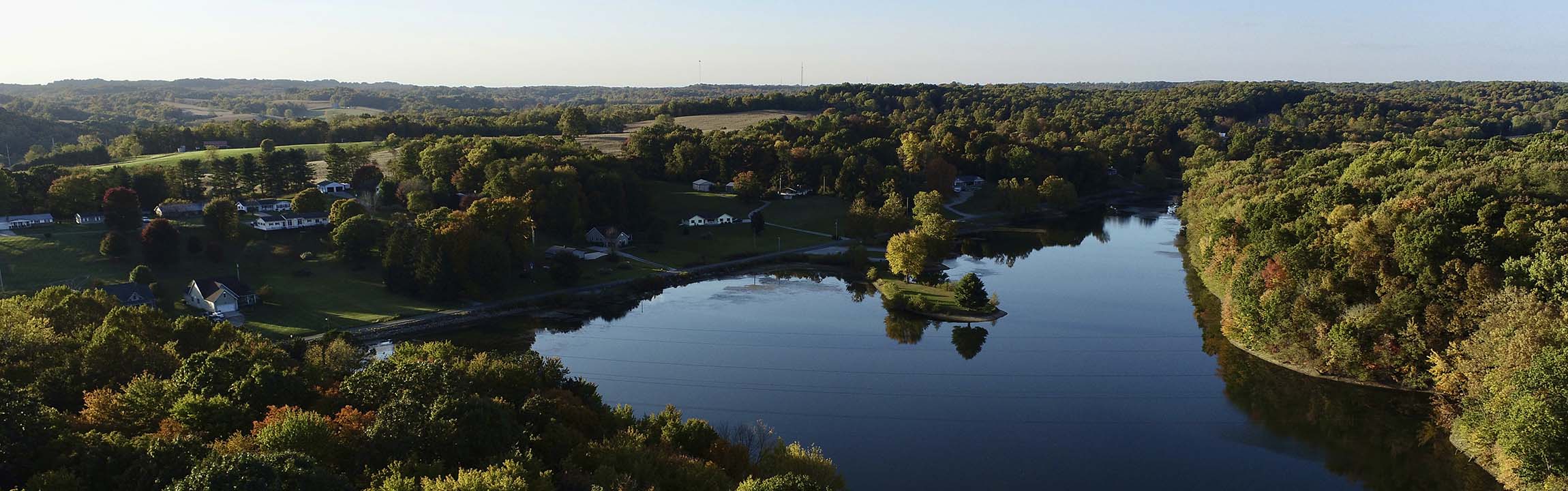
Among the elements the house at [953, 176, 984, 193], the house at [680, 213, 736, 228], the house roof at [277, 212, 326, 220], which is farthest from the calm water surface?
the house at [953, 176, 984, 193]

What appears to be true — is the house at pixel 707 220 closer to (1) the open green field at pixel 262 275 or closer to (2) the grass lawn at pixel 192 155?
(1) the open green field at pixel 262 275

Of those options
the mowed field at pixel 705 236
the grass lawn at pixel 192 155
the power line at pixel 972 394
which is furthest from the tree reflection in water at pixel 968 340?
the grass lawn at pixel 192 155

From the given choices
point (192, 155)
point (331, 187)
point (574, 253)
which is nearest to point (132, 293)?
point (574, 253)

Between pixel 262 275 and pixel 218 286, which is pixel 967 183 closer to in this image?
pixel 262 275

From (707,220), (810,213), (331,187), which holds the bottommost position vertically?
(707,220)

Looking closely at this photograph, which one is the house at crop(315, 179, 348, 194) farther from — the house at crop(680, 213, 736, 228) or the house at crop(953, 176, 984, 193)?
the house at crop(953, 176, 984, 193)

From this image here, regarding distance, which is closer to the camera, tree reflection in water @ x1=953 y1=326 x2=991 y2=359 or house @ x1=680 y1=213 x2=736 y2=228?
tree reflection in water @ x1=953 y1=326 x2=991 y2=359

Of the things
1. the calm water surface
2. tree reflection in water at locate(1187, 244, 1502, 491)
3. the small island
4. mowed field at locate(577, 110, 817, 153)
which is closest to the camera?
tree reflection in water at locate(1187, 244, 1502, 491)
